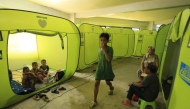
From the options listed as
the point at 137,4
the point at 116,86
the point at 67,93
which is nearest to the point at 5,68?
the point at 67,93

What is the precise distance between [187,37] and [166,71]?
6.59 ft

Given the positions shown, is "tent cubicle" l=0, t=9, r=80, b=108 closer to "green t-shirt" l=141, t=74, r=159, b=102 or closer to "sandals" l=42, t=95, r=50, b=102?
"sandals" l=42, t=95, r=50, b=102

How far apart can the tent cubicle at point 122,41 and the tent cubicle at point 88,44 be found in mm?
1193

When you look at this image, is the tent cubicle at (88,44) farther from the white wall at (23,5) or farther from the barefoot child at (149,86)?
the white wall at (23,5)

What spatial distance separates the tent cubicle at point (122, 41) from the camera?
5200mm

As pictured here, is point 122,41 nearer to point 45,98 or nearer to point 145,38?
point 145,38

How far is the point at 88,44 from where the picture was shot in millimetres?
3746

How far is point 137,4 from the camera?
15.0 feet

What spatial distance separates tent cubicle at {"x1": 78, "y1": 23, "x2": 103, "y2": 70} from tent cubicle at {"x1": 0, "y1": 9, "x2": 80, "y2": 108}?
1.72 ft

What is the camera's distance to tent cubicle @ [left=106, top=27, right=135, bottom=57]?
520 centimetres

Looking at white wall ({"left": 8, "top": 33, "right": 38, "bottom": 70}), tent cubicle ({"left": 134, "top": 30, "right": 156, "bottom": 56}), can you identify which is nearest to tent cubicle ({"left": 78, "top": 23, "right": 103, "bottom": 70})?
white wall ({"left": 8, "top": 33, "right": 38, "bottom": 70})

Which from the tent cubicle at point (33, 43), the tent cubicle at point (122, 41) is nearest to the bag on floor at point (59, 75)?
the tent cubicle at point (33, 43)

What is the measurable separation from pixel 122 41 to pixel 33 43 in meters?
4.16

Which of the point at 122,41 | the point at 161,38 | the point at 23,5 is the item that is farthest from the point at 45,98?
the point at 122,41
